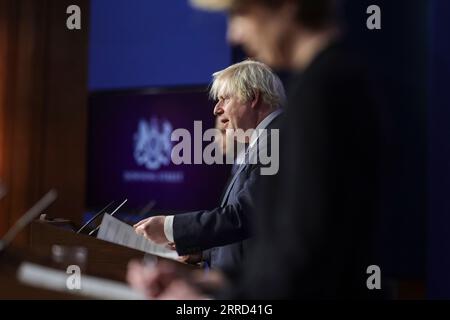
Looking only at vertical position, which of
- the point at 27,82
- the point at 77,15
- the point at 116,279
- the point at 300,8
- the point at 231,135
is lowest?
the point at 116,279

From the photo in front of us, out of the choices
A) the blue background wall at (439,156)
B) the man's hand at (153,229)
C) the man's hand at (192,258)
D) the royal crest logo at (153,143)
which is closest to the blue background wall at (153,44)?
the royal crest logo at (153,143)

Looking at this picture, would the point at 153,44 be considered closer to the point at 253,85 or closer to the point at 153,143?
the point at 153,143

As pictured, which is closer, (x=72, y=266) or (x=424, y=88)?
(x=72, y=266)

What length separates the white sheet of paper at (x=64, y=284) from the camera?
1163 millimetres

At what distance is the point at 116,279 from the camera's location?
1.45 m

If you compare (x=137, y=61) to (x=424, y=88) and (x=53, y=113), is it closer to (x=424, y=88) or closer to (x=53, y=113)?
(x=53, y=113)

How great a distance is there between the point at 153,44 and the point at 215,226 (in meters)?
2.87

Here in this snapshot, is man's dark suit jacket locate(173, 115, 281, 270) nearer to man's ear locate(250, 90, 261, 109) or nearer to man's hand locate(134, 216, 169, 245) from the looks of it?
man's hand locate(134, 216, 169, 245)

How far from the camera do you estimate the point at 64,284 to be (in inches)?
48.8

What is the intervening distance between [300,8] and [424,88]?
2.98m

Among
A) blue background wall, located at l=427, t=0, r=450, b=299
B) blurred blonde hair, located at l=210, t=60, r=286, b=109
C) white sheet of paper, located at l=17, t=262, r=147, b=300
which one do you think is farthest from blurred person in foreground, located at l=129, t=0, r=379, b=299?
blue background wall, located at l=427, t=0, r=450, b=299

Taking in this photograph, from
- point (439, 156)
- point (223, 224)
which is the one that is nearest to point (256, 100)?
point (223, 224)
